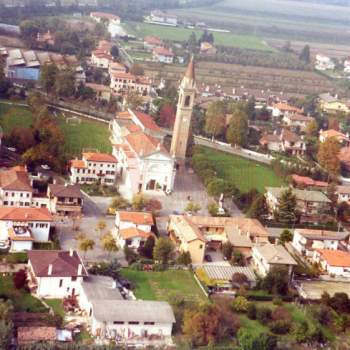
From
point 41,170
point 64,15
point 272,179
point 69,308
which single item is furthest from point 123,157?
point 64,15

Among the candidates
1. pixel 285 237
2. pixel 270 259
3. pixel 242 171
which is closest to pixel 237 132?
pixel 242 171

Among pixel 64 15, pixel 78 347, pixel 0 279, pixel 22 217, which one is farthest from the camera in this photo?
pixel 64 15

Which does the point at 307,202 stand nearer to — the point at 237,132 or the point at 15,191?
the point at 237,132

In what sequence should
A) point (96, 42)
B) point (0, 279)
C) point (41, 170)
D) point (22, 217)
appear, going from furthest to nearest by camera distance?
point (96, 42), point (41, 170), point (22, 217), point (0, 279)

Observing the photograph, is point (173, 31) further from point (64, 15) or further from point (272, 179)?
point (272, 179)

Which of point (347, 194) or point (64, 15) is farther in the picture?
point (64, 15)
